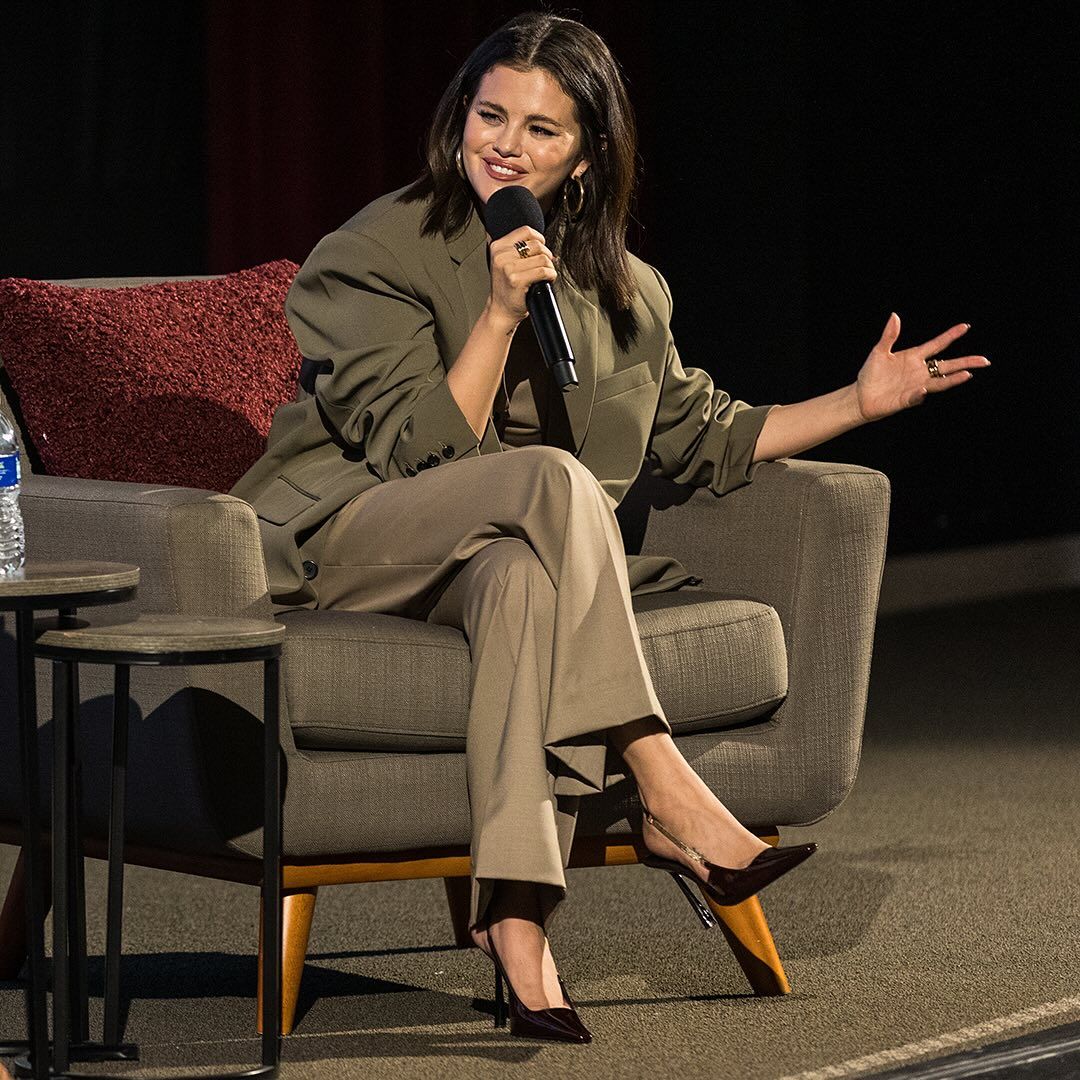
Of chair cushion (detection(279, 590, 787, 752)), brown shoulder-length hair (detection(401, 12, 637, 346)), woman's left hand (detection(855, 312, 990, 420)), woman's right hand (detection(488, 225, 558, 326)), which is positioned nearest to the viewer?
chair cushion (detection(279, 590, 787, 752))

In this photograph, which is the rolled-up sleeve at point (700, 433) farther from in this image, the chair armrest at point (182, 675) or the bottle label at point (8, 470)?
the bottle label at point (8, 470)

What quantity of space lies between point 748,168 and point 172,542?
3880 millimetres

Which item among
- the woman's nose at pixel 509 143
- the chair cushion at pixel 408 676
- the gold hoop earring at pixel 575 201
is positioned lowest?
the chair cushion at pixel 408 676

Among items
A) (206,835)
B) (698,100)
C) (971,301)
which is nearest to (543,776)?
(206,835)

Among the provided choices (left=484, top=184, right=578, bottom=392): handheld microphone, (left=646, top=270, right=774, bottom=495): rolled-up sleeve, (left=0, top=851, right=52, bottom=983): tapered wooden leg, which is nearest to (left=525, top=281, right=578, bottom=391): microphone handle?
(left=484, top=184, right=578, bottom=392): handheld microphone

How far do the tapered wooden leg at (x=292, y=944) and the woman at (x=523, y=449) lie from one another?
196 millimetres

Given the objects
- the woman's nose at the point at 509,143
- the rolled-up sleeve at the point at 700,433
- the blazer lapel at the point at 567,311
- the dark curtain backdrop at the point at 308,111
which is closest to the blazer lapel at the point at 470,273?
the blazer lapel at the point at 567,311

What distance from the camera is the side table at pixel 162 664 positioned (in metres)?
1.69

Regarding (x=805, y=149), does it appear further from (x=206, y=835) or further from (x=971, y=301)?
(x=206, y=835)

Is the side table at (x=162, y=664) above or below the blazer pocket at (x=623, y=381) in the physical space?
below

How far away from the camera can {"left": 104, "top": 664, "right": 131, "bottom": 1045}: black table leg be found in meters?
1.90

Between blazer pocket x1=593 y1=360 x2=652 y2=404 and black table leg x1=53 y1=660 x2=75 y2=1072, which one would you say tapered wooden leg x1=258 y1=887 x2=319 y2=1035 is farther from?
blazer pocket x1=593 y1=360 x2=652 y2=404

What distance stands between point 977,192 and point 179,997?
4395 mm

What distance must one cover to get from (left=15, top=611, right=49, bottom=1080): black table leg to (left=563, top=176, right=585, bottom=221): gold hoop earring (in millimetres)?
1032
